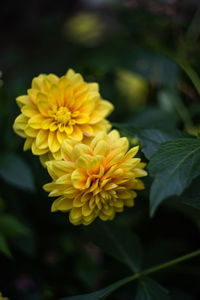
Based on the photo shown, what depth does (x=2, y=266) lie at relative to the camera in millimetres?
1184

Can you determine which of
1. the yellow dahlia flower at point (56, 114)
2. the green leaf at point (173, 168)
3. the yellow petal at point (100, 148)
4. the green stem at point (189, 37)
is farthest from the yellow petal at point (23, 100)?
the green stem at point (189, 37)

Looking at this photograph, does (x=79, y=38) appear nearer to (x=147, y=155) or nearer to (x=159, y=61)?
(x=159, y=61)

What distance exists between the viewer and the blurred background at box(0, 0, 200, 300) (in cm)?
112

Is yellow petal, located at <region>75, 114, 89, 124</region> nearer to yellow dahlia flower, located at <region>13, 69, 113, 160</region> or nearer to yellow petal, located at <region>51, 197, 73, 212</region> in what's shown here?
yellow dahlia flower, located at <region>13, 69, 113, 160</region>

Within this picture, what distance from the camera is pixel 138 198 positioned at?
4.16 feet

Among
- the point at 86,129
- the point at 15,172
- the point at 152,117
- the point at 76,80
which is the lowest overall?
the point at 15,172

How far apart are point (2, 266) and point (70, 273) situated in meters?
0.25

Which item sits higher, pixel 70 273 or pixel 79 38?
pixel 79 38

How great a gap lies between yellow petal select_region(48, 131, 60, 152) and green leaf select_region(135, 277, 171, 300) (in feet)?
1.34

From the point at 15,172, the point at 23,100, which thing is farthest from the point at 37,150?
the point at 15,172

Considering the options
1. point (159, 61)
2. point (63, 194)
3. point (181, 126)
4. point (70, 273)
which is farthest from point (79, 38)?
point (63, 194)

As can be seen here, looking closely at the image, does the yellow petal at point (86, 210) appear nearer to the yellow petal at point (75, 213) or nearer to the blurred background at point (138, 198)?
the yellow petal at point (75, 213)

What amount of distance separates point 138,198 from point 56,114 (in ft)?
1.86

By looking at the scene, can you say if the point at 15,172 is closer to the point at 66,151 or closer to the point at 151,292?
the point at 66,151
